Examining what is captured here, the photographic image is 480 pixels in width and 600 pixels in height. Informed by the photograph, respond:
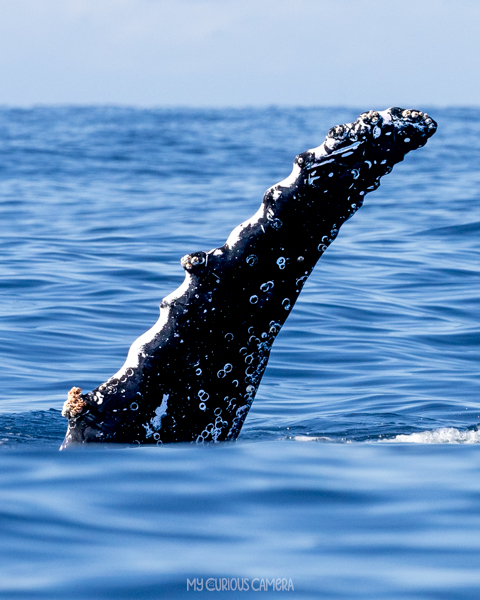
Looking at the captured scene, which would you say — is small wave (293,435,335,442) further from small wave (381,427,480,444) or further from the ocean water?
small wave (381,427,480,444)

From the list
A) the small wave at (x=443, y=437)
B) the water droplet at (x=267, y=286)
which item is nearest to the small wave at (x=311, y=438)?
the small wave at (x=443, y=437)

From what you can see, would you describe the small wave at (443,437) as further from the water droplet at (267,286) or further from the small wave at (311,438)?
the water droplet at (267,286)

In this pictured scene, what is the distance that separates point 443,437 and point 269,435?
1405 mm

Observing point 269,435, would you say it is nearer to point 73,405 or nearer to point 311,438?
point 311,438

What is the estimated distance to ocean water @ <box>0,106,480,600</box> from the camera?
4422 mm

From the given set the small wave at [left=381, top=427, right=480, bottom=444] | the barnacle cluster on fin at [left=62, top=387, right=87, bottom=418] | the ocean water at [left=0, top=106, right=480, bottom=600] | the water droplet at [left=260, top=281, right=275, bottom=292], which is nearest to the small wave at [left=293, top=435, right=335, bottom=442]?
the ocean water at [left=0, top=106, right=480, bottom=600]

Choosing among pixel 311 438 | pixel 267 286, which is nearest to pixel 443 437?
pixel 311 438

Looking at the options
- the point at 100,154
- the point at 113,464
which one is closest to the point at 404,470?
the point at 113,464

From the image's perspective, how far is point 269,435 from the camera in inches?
302

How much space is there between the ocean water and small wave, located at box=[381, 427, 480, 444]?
0.04m

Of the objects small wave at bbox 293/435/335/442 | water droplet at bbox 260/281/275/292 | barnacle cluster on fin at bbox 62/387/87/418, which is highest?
water droplet at bbox 260/281/275/292

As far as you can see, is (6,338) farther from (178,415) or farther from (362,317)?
(178,415)

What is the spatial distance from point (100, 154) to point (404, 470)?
138 ft

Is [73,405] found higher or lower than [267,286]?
lower
